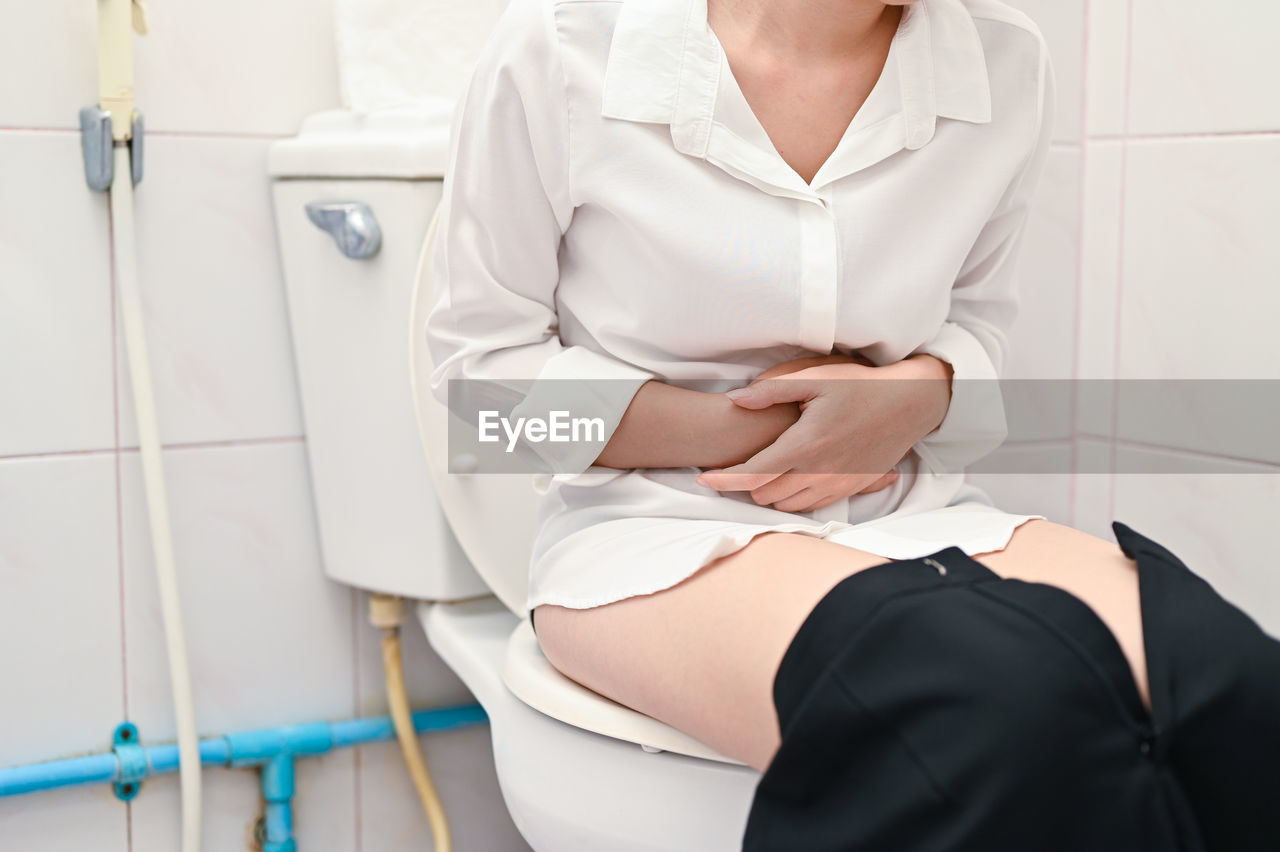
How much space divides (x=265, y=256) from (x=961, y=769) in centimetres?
89

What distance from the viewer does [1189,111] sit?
122 centimetres

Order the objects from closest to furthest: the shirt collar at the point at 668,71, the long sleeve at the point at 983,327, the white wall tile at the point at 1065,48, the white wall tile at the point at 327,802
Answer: the shirt collar at the point at 668,71, the long sleeve at the point at 983,327, the white wall tile at the point at 327,802, the white wall tile at the point at 1065,48

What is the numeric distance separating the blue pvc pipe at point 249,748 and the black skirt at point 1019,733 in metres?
0.76

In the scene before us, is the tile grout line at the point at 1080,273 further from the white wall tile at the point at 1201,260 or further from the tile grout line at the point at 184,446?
the tile grout line at the point at 184,446

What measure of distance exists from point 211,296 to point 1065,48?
3.17 feet

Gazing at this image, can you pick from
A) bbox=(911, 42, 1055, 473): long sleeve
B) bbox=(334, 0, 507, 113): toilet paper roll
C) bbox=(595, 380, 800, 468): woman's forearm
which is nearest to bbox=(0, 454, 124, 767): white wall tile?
bbox=(334, 0, 507, 113): toilet paper roll

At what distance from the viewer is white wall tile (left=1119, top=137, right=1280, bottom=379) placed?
1.15 m

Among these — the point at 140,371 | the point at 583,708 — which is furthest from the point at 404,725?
the point at 583,708

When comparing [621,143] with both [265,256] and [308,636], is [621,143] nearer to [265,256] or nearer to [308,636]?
[265,256]

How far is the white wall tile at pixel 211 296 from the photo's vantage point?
113 cm

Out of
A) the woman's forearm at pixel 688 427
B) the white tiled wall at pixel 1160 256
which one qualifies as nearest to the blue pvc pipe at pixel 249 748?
the woman's forearm at pixel 688 427

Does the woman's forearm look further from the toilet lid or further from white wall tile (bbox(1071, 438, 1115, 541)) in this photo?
white wall tile (bbox(1071, 438, 1115, 541))

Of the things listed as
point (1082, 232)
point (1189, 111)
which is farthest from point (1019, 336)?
point (1189, 111)

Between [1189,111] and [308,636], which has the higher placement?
[1189,111]
